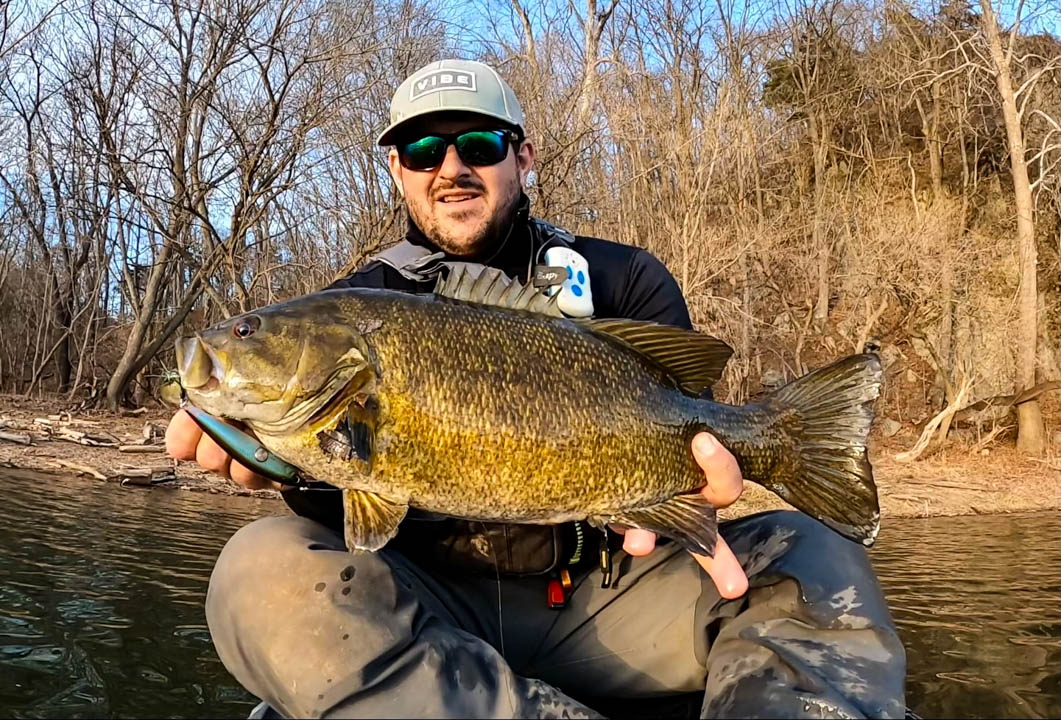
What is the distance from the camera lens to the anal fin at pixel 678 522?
2178mm

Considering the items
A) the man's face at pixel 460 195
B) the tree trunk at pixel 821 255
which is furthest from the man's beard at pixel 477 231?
the tree trunk at pixel 821 255

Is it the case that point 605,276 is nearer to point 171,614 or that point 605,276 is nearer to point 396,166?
point 396,166

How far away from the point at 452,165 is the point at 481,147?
0.14m

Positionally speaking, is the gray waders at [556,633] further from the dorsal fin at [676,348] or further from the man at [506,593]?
the dorsal fin at [676,348]

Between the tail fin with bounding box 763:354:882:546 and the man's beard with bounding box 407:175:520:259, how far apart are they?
1.42 metres

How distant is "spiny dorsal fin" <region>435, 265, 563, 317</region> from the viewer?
2326 mm

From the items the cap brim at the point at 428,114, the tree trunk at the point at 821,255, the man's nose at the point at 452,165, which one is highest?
the tree trunk at the point at 821,255

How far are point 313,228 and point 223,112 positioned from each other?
3.85m

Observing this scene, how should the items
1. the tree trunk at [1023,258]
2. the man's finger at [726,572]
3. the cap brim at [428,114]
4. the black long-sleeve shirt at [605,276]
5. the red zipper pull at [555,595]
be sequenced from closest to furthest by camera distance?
1. the man's finger at [726,572]
2. the red zipper pull at [555,595]
3. the cap brim at [428,114]
4. the black long-sleeve shirt at [605,276]
5. the tree trunk at [1023,258]

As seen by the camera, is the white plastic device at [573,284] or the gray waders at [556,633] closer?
the gray waders at [556,633]

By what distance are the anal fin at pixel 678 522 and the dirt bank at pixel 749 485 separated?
708 centimetres

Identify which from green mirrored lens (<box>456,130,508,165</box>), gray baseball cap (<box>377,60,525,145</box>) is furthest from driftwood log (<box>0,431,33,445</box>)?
green mirrored lens (<box>456,130,508,165</box>)

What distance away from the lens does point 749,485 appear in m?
10.7

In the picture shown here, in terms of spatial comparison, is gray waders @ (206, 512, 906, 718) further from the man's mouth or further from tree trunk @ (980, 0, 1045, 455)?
tree trunk @ (980, 0, 1045, 455)
